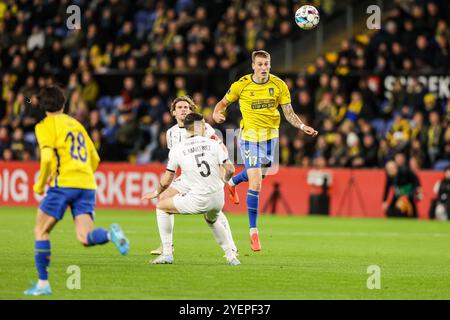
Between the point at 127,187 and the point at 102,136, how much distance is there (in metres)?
2.04

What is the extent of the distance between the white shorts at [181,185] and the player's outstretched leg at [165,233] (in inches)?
15.0

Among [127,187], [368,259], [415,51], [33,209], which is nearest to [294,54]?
[415,51]

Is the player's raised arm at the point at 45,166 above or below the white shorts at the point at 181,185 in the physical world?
above

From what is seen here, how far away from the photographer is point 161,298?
10227 mm

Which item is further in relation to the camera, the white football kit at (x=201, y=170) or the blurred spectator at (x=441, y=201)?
the blurred spectator at (x=441, y=201)

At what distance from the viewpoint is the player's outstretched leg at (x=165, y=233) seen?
13.3 m

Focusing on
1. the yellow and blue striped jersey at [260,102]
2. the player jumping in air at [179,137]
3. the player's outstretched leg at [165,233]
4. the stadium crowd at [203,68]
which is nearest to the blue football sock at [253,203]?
the yellow and blue striped jersey at [260,102]

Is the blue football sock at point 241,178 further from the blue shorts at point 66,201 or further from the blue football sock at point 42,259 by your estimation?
the blue football sock at point 42,259

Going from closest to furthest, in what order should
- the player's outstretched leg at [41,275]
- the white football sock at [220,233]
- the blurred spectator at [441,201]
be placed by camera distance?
the player's outstretched leg at [41,275]
the white football sock at [220,233]
the blurred spectator at [441,201]

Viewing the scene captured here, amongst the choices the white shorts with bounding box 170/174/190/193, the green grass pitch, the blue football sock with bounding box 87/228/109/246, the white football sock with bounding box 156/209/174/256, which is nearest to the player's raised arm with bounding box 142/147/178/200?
the white shorts with bounding box 170/174/190/193

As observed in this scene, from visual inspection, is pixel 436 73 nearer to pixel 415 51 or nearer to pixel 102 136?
pixel 415 51

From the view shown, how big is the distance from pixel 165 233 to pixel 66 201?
2890mm

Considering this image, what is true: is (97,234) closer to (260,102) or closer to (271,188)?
(260,102)

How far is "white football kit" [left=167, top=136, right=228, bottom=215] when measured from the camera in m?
12.7
